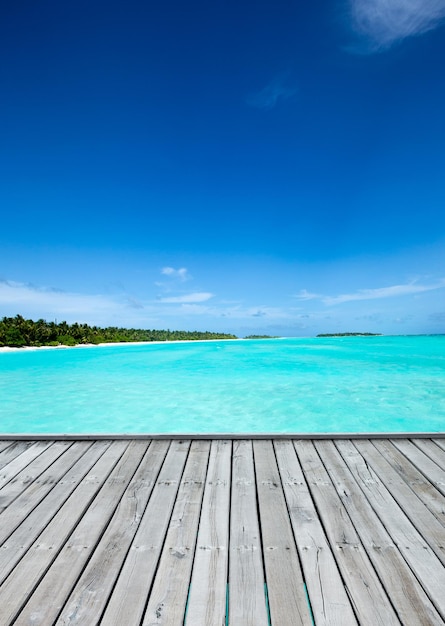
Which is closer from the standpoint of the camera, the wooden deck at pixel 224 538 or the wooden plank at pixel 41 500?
the wooden deck at pixel 224 538

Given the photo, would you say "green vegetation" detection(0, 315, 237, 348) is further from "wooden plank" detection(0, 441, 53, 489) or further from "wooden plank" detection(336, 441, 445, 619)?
"wooden plank" detection(336, 441, 445, 619)

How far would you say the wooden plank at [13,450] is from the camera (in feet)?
8.53

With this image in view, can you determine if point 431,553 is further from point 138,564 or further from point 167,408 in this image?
point 167,408

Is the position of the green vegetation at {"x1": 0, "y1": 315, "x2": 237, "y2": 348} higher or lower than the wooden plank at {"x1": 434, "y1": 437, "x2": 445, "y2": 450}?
higher

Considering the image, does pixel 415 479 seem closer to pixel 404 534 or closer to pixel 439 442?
pixel 404 534

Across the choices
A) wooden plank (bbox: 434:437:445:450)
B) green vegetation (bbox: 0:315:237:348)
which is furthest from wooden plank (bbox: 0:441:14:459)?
green vegetation (bbox: 0:315:237:348)

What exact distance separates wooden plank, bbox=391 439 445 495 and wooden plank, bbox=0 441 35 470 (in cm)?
305

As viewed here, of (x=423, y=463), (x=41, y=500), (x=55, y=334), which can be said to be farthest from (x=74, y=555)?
(x=55, y=334)

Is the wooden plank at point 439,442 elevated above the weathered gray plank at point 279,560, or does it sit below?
above

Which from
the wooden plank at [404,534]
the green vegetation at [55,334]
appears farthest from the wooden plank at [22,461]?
the green vegetation at [55,334]

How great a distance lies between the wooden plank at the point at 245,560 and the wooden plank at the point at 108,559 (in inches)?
19.6

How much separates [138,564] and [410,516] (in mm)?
1435

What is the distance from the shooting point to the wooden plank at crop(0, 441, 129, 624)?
50.8 inches

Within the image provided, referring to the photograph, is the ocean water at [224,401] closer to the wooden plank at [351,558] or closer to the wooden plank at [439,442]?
the wooden plank at [439,442]
